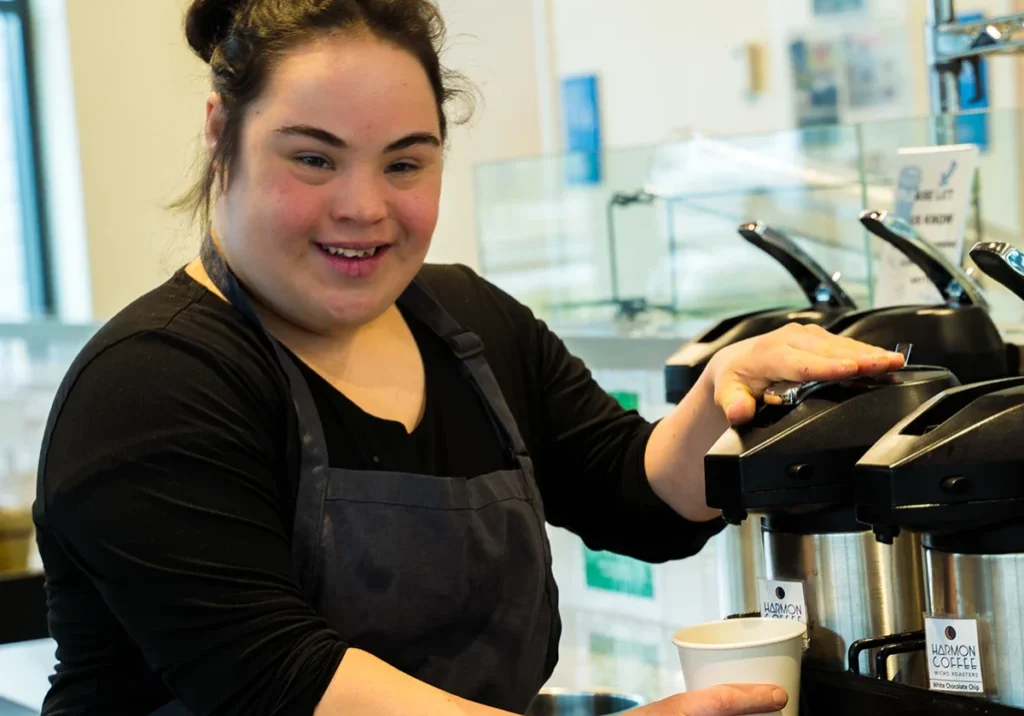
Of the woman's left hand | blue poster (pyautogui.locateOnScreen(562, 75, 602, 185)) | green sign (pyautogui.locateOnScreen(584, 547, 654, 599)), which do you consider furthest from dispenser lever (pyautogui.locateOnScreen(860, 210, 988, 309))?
blue poster (pyautogui.locateOnScreen(562, 75, 602, 185))

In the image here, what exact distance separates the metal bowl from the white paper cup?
51 centimetres

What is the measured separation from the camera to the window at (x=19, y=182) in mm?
4809

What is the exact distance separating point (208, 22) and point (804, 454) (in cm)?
73

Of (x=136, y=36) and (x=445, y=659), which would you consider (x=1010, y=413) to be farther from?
(x=136, y=36)

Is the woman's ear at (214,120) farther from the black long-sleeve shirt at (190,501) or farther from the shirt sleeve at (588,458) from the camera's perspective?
the shirt sleeve at (588,458)

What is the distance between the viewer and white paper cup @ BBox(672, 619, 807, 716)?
0.91 m

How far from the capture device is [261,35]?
48.4 inches

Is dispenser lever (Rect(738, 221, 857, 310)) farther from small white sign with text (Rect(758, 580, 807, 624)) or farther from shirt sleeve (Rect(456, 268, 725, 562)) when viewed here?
small white sign with text (Rect(758, 580, 807, 624))

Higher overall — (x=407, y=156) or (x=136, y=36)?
(x=136, y=36)

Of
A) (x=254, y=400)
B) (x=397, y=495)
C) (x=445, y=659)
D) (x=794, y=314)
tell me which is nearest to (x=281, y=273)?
(x=254, y=400)

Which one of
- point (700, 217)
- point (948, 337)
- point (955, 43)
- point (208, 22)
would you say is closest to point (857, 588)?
point (948, 337)

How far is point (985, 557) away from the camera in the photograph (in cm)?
86

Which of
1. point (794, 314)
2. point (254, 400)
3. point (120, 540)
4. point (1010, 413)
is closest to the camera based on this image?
point (1010, 413)

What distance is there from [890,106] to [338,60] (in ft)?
14.0
